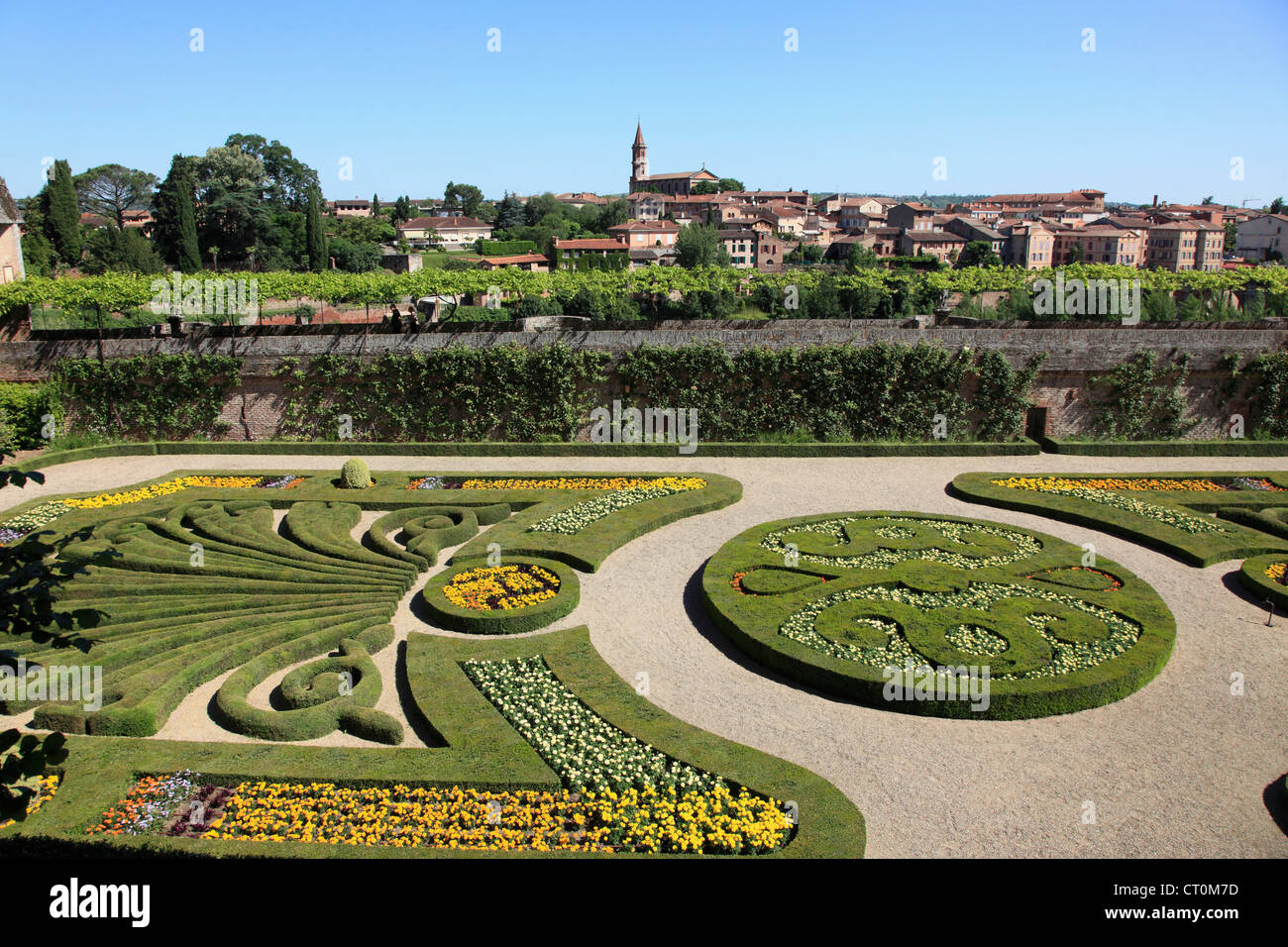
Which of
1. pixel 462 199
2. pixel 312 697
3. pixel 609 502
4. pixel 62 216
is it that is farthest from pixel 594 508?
pixel 462 199

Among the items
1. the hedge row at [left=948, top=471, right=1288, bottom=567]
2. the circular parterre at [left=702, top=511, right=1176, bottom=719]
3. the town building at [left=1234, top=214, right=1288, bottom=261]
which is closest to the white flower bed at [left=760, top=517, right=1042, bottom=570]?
the circular parterre at [left=702, top=511, right=1176, bottom=719]

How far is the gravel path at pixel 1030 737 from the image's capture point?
9820mm

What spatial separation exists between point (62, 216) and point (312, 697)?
204 ft

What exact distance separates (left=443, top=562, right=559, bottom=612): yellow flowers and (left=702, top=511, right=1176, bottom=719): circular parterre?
305cm

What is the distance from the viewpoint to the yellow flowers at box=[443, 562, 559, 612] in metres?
15.5

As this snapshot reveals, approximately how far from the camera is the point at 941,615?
1453 cm

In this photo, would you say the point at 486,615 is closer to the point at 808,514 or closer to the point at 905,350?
the point at 808,514

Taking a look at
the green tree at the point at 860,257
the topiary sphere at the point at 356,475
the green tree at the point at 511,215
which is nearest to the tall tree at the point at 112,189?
the green tree at the point at 511,215

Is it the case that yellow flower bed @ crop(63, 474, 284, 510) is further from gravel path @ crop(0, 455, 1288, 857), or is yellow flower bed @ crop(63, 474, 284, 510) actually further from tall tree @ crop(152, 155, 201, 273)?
tall tree @ crop(152, 155, 201, 273)

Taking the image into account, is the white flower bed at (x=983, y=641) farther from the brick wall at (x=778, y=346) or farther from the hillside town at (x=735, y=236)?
the hillside town at (x=735, y=236)

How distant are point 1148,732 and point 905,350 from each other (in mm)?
16169

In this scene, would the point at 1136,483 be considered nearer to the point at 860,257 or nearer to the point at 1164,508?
the point at 1164,508
